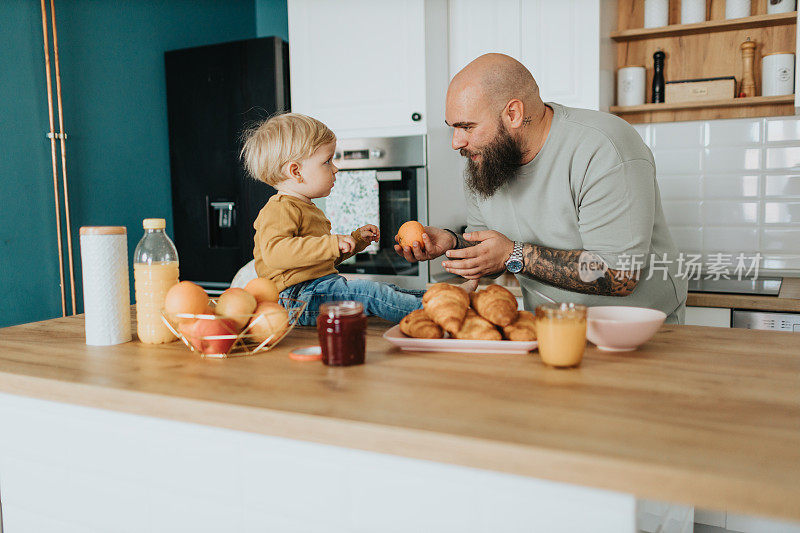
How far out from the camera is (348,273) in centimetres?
324

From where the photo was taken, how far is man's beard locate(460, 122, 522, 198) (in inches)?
75.0

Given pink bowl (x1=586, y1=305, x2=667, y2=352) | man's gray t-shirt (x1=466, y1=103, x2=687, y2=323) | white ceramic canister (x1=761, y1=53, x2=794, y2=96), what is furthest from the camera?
white ceramic canister (x1=761, y1=53, x2=794, y2=96)

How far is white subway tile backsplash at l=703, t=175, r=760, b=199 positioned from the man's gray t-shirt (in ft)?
3.90

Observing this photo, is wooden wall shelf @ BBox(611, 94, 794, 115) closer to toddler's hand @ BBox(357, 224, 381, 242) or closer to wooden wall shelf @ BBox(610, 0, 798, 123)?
wooden wall shelf @ BBox(610, 0, 798, 123)

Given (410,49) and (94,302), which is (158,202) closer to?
(410,49)

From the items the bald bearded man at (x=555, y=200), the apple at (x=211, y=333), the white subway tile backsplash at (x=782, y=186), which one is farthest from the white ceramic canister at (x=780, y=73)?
the apple at (x=211, y=333)

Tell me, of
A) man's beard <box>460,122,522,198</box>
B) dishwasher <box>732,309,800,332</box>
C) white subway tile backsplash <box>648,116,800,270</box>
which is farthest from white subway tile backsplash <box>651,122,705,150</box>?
man's beard <box>460,122,522,198</box>

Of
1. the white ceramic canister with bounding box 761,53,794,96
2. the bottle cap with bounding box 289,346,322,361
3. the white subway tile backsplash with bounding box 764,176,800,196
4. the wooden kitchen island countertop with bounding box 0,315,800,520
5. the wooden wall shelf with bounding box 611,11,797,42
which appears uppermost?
the wooden wall shelf with bounding box 611,11,797,42

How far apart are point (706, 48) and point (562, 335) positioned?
2526 mm

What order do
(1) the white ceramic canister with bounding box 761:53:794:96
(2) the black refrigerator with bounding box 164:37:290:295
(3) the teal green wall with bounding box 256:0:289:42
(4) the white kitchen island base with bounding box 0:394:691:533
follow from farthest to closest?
(3) the teal green wall with bounding box 256:0:289:42 → (2) the black refrigerator with bounding box 164:37:290:295 → (1) the white ceramic canister with bounding box 761:53:794:96 → (4) the white kitchen island base with bounding box 0:394:691:533

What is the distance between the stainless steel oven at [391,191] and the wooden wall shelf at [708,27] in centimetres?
111

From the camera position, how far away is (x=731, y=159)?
293cm

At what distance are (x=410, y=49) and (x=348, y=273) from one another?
1135 millimetres

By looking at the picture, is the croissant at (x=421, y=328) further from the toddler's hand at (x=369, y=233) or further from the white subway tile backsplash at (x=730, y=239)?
the white subway tile backsplash at (x=730, y=239)
